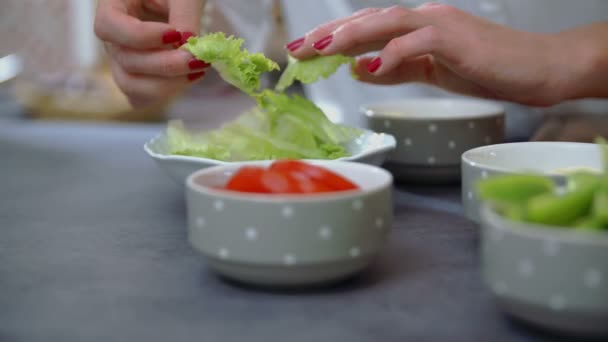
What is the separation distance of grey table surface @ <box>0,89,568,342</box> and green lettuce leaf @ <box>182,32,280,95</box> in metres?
0.19

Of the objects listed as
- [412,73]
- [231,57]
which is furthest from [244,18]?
[231,57]

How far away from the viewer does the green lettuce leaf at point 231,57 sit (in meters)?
0.99

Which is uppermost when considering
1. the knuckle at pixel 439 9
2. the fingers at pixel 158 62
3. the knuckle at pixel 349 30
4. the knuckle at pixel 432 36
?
the knuckle at pixel 439 9

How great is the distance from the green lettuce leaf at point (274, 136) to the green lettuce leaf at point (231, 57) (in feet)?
0.13

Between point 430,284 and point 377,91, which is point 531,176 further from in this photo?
point 377,91

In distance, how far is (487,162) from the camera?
2.74ft

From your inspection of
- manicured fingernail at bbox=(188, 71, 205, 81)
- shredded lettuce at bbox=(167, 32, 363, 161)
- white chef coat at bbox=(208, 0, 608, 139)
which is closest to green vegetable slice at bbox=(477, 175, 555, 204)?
shredded lettuce at bbox=(167, 32, 363, 161)

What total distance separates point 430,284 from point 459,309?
0.21 feet

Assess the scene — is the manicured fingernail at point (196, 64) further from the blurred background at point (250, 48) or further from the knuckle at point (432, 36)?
the blurred background at point (250, 48)

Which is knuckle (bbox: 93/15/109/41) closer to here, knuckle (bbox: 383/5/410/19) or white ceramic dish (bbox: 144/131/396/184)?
white ceramic dish (bbox: 144/131/396/184)

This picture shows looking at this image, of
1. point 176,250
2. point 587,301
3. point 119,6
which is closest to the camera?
point 587,301

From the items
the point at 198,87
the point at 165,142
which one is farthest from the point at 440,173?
the point at 198,87

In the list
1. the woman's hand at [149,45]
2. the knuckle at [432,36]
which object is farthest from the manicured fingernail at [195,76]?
the knuckle at [432,36]

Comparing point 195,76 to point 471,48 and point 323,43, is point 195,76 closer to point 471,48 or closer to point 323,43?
point 323,43
